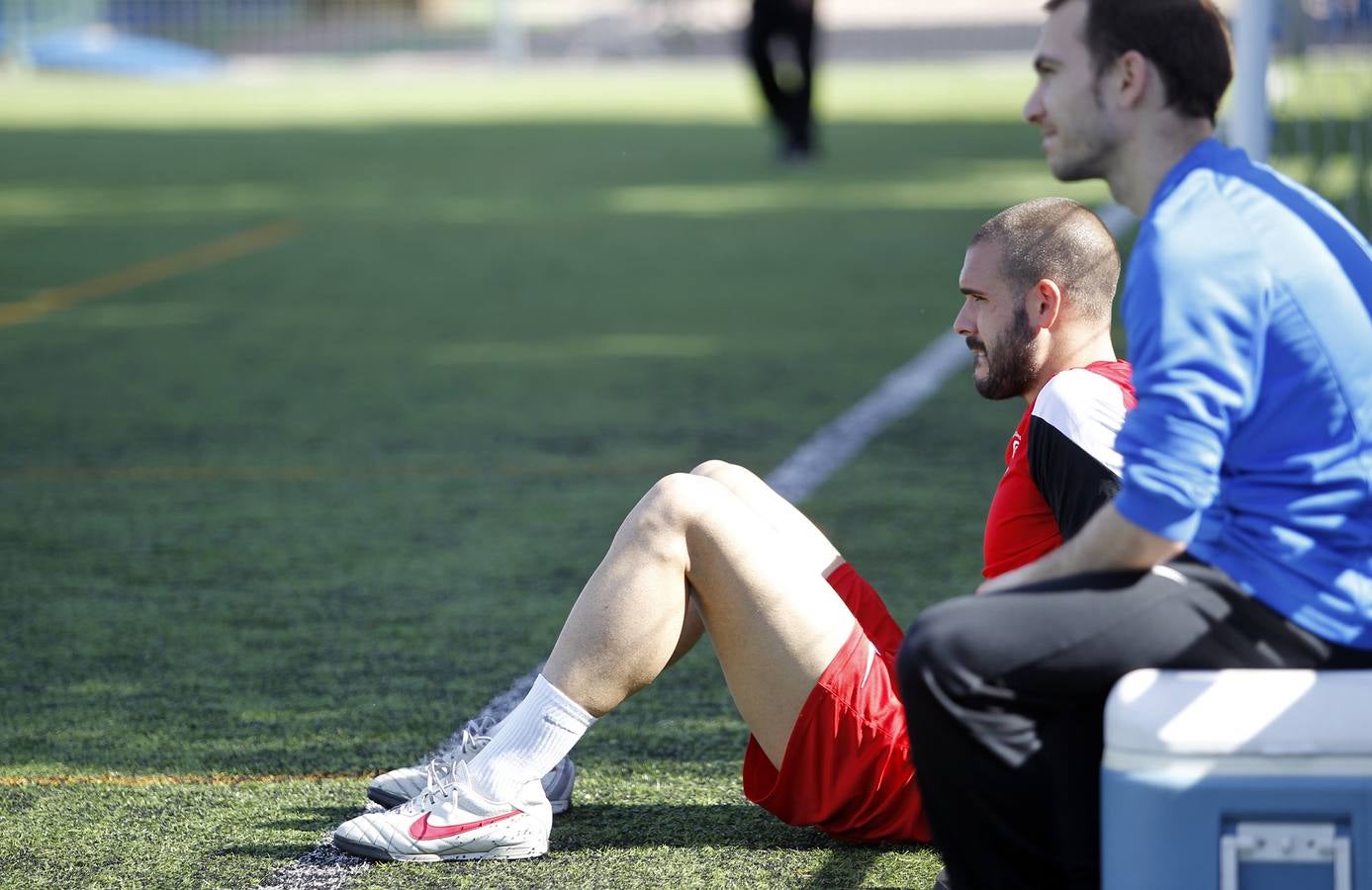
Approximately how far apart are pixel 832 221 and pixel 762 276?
236cm

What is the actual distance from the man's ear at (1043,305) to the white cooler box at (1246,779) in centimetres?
83

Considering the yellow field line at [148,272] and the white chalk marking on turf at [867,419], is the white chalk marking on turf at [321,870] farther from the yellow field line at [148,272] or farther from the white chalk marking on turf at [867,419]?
the yellow field line at [148,272]

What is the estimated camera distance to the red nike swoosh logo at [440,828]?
326 cm

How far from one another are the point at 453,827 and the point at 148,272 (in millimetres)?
9001

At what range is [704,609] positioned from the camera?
3.26 metres

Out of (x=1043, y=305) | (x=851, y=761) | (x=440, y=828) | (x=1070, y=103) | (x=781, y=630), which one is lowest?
(x=440, y=828)

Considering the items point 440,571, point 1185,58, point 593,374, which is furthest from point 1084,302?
point 593,374

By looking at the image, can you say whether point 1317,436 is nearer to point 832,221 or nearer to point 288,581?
point 288,581


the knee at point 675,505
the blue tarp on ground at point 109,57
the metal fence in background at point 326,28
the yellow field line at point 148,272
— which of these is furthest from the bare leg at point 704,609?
the metal fence in background at point 326,28

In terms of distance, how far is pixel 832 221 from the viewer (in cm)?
1351

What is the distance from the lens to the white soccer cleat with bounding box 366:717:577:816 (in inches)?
134

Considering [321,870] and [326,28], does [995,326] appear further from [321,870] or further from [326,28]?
[326,28]

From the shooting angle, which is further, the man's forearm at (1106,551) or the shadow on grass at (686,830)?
the shadow on grass at (686,830)

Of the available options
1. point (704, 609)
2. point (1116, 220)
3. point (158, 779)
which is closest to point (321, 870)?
point (158, 779)
